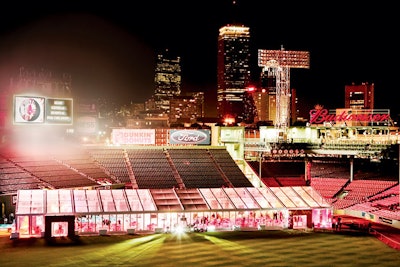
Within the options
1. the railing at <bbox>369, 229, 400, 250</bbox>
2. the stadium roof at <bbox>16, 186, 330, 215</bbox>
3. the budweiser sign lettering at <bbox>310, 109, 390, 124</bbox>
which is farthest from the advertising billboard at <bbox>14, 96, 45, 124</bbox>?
the budweiser sign lettering at <bbox>310, 109, 390, 124</bbox>

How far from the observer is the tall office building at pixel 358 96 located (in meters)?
181

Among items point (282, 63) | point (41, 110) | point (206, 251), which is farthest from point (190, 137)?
point (206, 251)

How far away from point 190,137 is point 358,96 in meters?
137

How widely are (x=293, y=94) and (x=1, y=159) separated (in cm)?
15192

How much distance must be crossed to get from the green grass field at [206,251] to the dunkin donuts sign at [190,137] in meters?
21.4

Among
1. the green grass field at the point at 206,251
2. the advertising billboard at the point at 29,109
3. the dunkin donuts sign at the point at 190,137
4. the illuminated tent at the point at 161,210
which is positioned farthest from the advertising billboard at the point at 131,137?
the green grass field at the point at 206,251

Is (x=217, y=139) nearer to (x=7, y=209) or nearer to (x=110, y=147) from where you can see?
(x=110, y=147)

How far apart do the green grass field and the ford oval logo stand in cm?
2150

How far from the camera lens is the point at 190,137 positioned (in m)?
64.0

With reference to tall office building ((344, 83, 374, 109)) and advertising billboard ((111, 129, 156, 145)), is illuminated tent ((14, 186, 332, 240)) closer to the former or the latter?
advertising billboard ((111, 129, 156, 145))

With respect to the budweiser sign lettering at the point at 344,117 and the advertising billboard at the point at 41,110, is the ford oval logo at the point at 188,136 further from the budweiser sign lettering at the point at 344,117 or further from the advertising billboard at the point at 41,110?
the budweiser sign lettering at the point at 344,117

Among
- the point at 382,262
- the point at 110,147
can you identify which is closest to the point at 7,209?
the point at 110,147

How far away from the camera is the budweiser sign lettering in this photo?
6331 cm

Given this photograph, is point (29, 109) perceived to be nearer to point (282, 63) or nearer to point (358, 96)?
point (282, 63)
